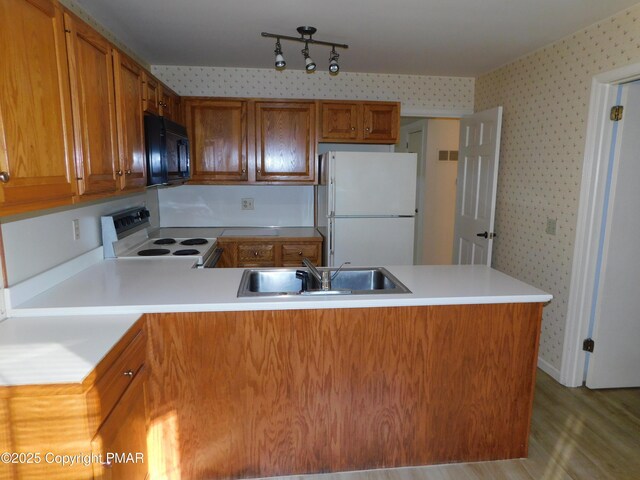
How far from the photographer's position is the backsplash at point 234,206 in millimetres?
3904

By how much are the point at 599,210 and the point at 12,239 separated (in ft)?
10.2

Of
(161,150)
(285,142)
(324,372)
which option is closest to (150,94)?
(161,150)

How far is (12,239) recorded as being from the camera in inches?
64.9

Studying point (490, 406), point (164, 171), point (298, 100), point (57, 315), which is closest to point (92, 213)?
point (164, 171)

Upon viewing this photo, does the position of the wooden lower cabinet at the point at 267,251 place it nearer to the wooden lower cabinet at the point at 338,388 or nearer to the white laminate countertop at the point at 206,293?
the white laminate countertop at the point at 206,293

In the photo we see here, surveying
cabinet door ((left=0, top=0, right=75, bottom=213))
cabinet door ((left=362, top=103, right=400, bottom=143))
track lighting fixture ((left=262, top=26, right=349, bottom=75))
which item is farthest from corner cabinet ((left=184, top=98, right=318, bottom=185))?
cabinet door ((left=0, top=0, right=75, bottom=213))

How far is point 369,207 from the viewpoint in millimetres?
3260

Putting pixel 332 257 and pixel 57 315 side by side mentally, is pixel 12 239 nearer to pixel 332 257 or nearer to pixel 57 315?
pixel 57 315

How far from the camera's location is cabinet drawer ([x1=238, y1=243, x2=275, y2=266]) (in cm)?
342

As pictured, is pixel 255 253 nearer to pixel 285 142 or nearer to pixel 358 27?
pixel 285 142

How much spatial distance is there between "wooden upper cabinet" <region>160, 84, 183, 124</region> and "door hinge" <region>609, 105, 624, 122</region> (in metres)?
2.90

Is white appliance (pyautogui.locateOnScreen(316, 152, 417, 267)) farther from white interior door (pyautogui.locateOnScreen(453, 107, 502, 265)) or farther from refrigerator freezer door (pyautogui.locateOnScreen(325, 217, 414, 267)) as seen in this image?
white interior door (pyautogui.locateOnScreen(453, 107, 502, 265))

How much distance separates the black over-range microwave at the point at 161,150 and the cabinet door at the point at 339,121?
4.34ft

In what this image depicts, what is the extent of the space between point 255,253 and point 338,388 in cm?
180
